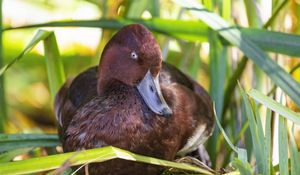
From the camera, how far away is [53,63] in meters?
2.76

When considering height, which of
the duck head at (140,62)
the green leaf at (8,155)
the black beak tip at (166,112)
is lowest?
the green leaf at (8,155)

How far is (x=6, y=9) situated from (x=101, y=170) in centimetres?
185

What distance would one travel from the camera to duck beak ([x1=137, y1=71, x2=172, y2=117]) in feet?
7.57

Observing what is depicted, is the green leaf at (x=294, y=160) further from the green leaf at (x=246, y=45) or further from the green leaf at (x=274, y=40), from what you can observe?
the green leaf at (x=274, y=40)

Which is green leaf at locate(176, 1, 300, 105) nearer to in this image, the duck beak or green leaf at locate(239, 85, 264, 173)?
green leaf at locate(239, 85, 264, 173)

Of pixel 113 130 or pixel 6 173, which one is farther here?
pixel 113 130

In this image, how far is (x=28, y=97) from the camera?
12.3 feet

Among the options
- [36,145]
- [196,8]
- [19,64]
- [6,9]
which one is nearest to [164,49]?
[196,8]

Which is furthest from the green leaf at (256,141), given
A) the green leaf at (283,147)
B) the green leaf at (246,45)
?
the green leaf at (246,45)

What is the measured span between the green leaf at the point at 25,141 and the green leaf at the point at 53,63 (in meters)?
0.23

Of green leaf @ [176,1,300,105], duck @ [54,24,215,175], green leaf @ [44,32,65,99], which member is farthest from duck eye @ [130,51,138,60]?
green leaf @ [44,32,65,99]

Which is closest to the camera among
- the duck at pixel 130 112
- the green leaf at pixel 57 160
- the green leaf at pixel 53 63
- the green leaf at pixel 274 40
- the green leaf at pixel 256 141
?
the green leaf at pixel 57 160

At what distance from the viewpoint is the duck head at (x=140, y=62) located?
2.29m

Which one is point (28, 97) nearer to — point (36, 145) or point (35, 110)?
point (35, 110)
